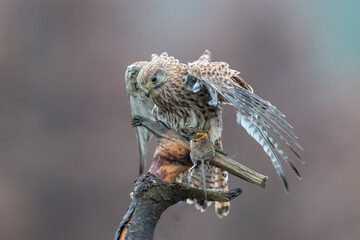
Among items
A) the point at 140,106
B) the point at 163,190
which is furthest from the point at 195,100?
the point at 163,190

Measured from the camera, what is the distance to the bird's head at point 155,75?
7.78 feet

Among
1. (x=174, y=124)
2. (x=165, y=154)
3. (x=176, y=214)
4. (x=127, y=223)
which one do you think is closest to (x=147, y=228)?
(x=127, y=223)

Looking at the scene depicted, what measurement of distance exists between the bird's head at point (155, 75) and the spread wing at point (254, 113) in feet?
0.57

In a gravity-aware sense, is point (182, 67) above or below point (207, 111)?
above

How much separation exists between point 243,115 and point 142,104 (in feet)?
2.68

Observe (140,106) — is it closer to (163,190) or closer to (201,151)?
(201,151)

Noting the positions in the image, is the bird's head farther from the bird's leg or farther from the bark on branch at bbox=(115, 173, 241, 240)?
the bark on branch at bbox=(115, 173, 241, 240)

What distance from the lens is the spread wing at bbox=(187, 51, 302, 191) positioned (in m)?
1.98

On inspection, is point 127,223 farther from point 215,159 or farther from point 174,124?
point 174,124

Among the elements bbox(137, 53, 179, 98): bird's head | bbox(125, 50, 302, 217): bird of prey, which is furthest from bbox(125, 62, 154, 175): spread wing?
bbox(137, 53, 179, 98): bird's head

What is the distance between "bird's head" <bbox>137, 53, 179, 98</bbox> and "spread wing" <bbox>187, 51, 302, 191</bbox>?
17cm

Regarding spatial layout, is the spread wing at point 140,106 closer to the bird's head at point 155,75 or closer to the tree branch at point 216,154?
the bird's head at point 155,75

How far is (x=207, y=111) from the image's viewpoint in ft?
8.10

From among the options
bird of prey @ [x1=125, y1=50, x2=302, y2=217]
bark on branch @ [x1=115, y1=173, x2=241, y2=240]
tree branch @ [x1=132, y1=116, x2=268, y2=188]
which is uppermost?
bird of prey @ [x1=125, y1=50, x2=302, y2=217]
